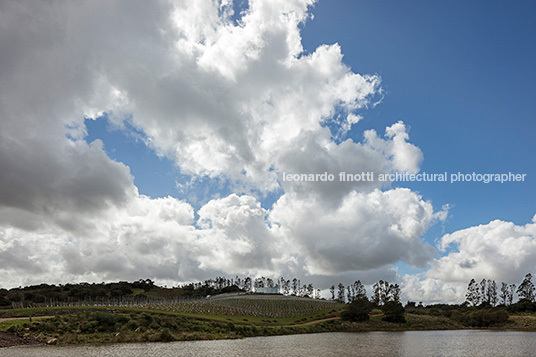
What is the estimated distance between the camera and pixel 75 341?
230ft

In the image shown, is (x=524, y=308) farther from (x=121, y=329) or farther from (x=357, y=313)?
(x=121, y=329)

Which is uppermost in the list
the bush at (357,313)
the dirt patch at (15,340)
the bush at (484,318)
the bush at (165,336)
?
the dirt patch at (15,340)

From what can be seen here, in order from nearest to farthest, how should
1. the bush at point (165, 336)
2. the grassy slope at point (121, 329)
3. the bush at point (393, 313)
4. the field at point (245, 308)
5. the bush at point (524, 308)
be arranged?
the grassy slope at point (121, 329) < the bush at point (165, 336) < the field at point (245, 308) < the bush at point (393, 313) < the bush at point (524, 308)

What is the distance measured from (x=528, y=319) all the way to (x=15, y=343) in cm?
A: 16135

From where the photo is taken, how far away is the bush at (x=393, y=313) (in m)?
146

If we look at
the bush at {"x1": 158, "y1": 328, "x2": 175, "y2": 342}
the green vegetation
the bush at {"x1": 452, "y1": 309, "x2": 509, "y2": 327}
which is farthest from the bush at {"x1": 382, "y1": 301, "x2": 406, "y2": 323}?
the bush at {"x1": 158, "y1": 328, "x2": 175, "y2": 342}

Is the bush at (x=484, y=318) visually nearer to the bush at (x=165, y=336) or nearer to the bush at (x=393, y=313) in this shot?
the bush at (x=393, y=313)

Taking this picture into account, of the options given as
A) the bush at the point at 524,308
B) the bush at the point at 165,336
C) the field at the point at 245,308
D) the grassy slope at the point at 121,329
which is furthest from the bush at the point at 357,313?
the bush at the point at 165,336

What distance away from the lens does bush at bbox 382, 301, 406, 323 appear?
146125mm

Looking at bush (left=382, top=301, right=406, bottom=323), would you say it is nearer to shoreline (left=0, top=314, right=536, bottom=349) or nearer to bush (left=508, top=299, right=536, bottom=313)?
shoreline (left=0, top=314, right=536, bottom=349)

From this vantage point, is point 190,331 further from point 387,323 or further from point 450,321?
point 450,321

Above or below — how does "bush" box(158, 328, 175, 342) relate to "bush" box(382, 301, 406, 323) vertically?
above

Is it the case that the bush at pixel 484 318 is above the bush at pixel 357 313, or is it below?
below

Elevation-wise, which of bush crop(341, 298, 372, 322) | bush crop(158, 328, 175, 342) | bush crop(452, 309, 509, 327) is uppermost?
bush crop(158, 328, 175, 342)
